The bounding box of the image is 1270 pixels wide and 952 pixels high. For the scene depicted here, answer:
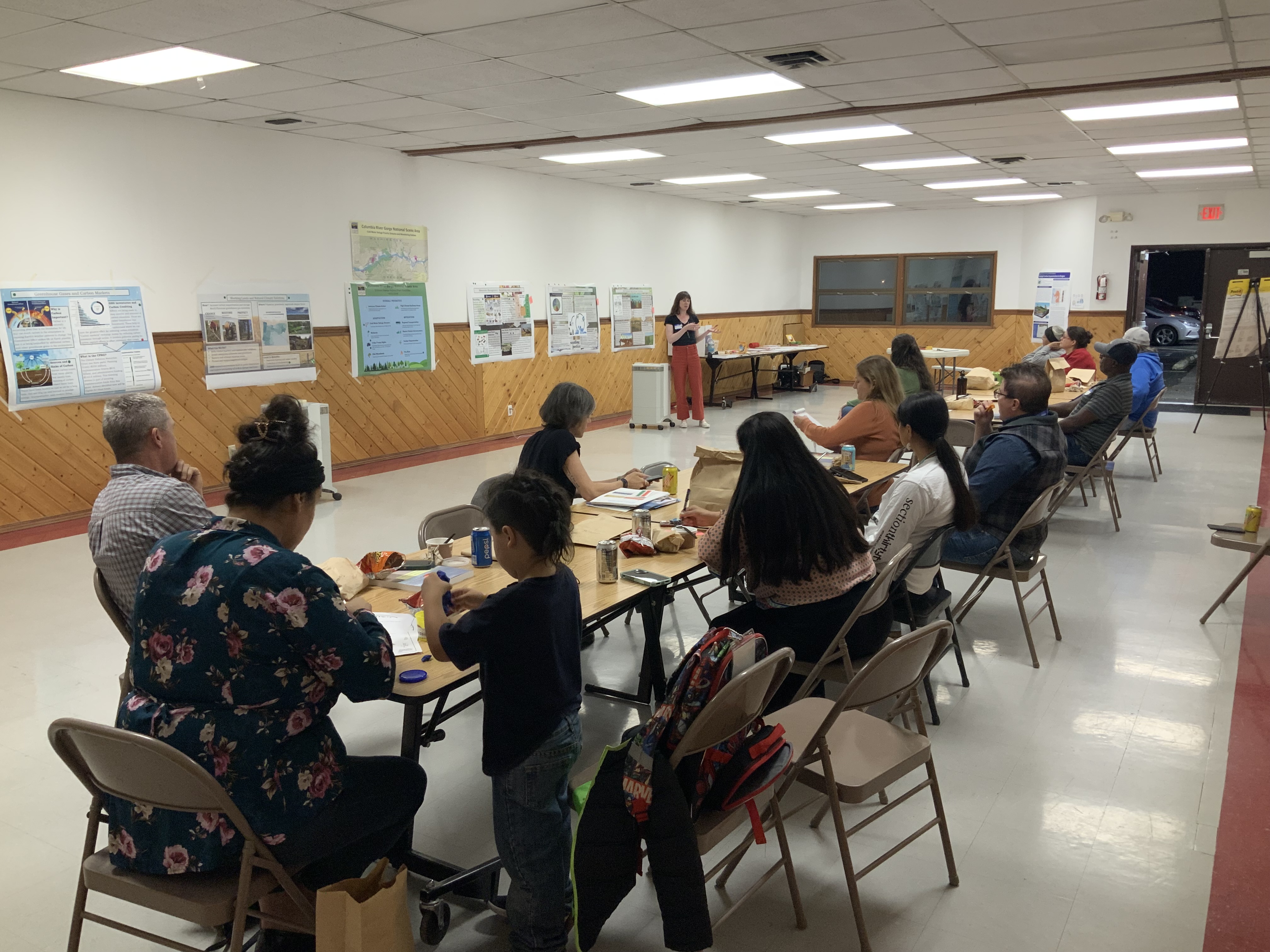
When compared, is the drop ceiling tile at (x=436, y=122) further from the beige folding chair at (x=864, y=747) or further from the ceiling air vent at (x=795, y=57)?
the beige folding chair at (x=864, y=747)

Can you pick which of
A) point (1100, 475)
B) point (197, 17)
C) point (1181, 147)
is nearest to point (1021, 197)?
point (1181, 147)

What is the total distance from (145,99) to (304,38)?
7.49 ft

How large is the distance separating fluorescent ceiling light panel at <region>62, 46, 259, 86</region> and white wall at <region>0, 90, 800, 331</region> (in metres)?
1.00

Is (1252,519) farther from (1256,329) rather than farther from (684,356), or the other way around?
(1256,329)

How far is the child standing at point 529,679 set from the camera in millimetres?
2104

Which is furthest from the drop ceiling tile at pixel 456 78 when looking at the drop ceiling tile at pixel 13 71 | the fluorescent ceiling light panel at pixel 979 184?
the fluorescent ceiling light panel at pixel 979 184

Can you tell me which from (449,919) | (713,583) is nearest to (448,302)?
(713,583)

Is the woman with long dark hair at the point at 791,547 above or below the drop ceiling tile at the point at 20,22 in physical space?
below

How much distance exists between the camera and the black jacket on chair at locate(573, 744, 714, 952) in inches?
81.2

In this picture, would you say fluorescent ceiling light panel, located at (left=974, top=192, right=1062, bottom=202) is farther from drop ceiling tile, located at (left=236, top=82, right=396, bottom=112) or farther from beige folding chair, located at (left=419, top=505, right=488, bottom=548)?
beige folding chair, located at (left=419, top=505, right=488, bottom=548)

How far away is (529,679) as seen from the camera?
2.12m

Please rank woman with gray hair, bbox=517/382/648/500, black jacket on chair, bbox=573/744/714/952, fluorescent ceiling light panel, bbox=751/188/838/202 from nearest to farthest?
black jacket on chair, bbox=573/744/714/952, woman with gray hair, bbox=517/382/648/500, fluorescent ceiling light panel, bbox=751/188/838/202

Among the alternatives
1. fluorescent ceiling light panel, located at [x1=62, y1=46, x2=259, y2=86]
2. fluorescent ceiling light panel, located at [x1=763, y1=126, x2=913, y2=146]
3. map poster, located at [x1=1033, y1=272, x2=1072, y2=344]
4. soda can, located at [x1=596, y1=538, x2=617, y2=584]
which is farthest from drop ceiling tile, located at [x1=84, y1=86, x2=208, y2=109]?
map poster, located at [x1=1033, y1=272, x2=1072, y2=344]

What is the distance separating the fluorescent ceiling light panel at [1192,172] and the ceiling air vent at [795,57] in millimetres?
6889
